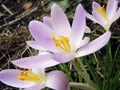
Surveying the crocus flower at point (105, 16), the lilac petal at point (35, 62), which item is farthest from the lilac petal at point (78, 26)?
the crocus flower at point (105, 16)

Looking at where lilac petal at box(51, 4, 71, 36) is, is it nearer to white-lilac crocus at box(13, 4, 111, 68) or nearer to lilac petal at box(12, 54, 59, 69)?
white-lilac crocus at box(13, 4, 111, 68)

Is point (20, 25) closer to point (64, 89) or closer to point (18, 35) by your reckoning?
point (18, 35)

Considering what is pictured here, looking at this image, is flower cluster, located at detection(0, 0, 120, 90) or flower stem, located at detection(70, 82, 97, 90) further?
flower stem, located at detection(70, 82, 97, 90)

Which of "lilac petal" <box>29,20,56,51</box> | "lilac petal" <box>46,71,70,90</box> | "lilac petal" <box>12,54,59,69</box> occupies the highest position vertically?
"lilac petal" <box>29,20,56,51</box>

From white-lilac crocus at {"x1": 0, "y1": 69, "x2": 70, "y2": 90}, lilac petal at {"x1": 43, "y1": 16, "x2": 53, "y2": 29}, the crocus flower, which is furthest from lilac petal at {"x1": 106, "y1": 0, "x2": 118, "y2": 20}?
white-lilac crocus at {"x1": 0, "y1": 69, "x2": 70, "y2": 90}

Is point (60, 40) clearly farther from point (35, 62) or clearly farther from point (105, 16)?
point (105, 16)

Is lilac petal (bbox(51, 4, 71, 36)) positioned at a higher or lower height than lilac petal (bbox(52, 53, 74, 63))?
higher

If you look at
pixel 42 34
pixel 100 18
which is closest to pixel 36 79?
pixel 42 34

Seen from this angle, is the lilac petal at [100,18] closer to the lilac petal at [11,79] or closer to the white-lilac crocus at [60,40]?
the white-lilac crocus at [60,40]
